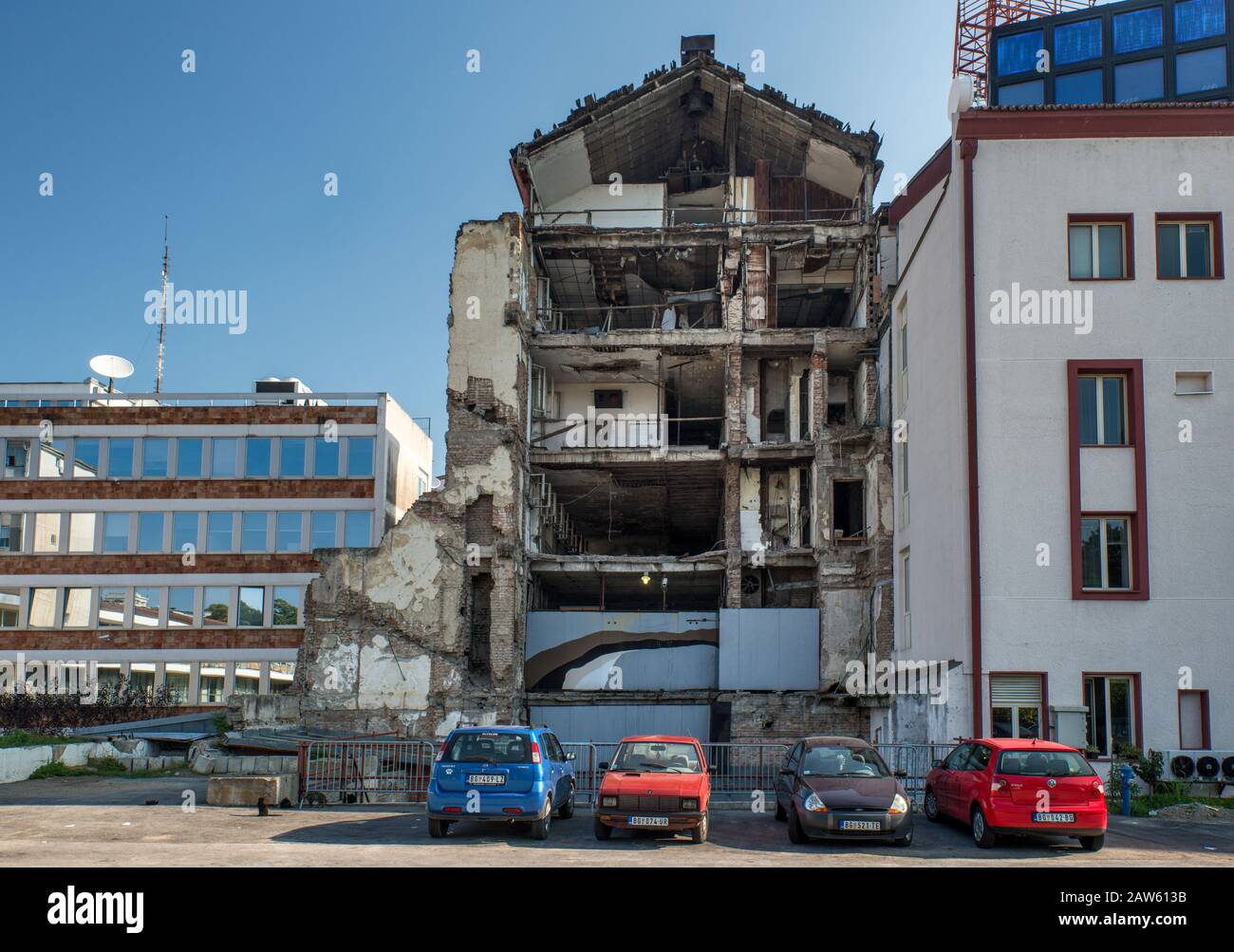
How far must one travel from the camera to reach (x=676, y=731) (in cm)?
3241

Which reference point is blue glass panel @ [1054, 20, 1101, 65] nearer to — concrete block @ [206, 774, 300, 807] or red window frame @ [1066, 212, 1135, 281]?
red window frame @ [1066, 212, 1135, 281]

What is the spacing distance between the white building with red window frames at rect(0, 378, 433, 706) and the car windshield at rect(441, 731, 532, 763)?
88.6 ft

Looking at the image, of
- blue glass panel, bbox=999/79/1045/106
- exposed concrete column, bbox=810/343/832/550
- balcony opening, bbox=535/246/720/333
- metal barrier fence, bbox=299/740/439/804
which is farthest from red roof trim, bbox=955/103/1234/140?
blue glass panel, bbox=999/79/1045/106

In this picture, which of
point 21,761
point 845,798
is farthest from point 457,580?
point 845,798

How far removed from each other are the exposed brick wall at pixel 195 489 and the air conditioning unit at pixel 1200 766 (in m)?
30.3

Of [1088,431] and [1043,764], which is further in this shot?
[1088,431]

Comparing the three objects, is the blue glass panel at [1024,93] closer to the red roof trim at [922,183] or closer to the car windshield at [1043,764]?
the red roof trim at [922,183]

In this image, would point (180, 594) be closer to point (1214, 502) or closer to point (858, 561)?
point (858, 561)

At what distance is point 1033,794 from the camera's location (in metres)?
15.2

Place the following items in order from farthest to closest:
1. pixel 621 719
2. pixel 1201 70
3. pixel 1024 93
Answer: pixel 1024 93 → pixel 1201 70 → pixel 621 719

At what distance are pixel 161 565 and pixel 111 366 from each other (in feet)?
30.2

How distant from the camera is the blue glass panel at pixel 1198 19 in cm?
5134

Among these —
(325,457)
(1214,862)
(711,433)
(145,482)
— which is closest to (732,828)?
(1214,862)

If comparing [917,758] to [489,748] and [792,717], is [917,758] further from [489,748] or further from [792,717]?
[792,717]
